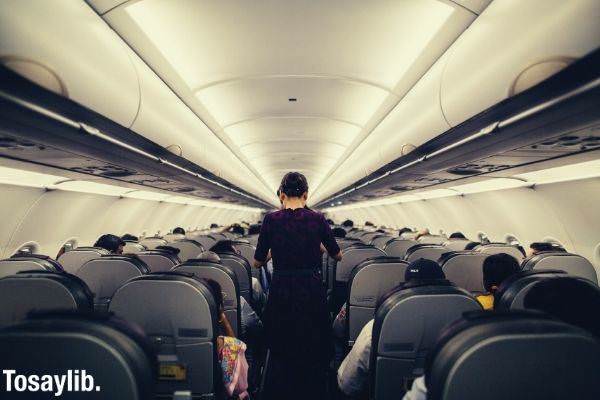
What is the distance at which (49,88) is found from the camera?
2350 mm

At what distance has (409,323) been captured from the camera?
248 centimetres

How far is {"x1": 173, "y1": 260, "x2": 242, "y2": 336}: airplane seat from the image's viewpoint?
391 centimetres

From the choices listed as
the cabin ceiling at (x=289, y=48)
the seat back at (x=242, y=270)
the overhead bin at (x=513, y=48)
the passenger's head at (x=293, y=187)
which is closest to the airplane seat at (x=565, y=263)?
the overhead bin at (x=513, y=48)

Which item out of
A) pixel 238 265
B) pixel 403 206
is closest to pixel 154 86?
pixel 238 265

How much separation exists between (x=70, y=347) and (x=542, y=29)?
9.10 ft

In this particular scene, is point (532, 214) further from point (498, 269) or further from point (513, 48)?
point (513, 48)

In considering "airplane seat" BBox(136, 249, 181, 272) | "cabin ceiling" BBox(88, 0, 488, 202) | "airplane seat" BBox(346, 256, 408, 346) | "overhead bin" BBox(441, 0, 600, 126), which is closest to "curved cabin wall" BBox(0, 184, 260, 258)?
"airplane seat" BBox(136, 249, 181, 272)

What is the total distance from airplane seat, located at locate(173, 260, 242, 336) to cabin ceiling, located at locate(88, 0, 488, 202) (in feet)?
7.46

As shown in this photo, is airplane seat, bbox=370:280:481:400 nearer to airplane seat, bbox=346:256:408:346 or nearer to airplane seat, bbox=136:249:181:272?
airplane seat, bbox=346:256:408:346

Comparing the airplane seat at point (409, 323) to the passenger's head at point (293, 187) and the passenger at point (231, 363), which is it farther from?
the passenger's head at point (293, 187)

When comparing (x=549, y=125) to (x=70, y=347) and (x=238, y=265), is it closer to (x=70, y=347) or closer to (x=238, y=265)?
(x=70, y=347)

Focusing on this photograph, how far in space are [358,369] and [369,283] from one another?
1.51 metres

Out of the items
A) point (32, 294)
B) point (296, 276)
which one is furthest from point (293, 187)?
point (32, 294)

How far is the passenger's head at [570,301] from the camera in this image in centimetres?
190
